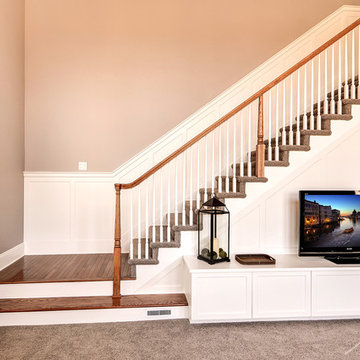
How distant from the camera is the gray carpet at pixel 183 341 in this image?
2.48m

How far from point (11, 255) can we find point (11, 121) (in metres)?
1.73

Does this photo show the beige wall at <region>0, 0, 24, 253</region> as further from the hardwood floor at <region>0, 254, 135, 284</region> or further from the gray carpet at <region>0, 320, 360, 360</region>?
the gray carpet at <region>0, 320, 360, 360</region>

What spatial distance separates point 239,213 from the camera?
350 centimetres

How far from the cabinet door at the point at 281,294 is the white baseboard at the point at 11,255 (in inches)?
116

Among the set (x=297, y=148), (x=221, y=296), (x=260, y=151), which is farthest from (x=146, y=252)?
(x=297, y=148)

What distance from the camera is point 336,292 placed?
3088 mm

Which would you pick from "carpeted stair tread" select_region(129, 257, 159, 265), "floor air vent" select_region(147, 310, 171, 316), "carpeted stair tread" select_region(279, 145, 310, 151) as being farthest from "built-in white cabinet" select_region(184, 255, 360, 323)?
"carpeted stair tread" select_region(279, 145, 310, 151)

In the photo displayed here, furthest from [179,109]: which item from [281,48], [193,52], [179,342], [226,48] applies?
[179,342]

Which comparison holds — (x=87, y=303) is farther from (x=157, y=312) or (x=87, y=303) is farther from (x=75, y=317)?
(x=157, y=312)

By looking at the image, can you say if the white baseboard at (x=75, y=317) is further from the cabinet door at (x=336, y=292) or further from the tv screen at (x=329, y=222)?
the tv screen at (x=329, y=222)

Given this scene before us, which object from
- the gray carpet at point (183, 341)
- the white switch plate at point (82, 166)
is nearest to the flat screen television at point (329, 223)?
the gray carpet at point (183, 341)

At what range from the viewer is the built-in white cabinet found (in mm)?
2971

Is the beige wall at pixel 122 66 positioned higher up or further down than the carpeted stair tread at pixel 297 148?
higher up

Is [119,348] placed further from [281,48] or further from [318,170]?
[281,48]
